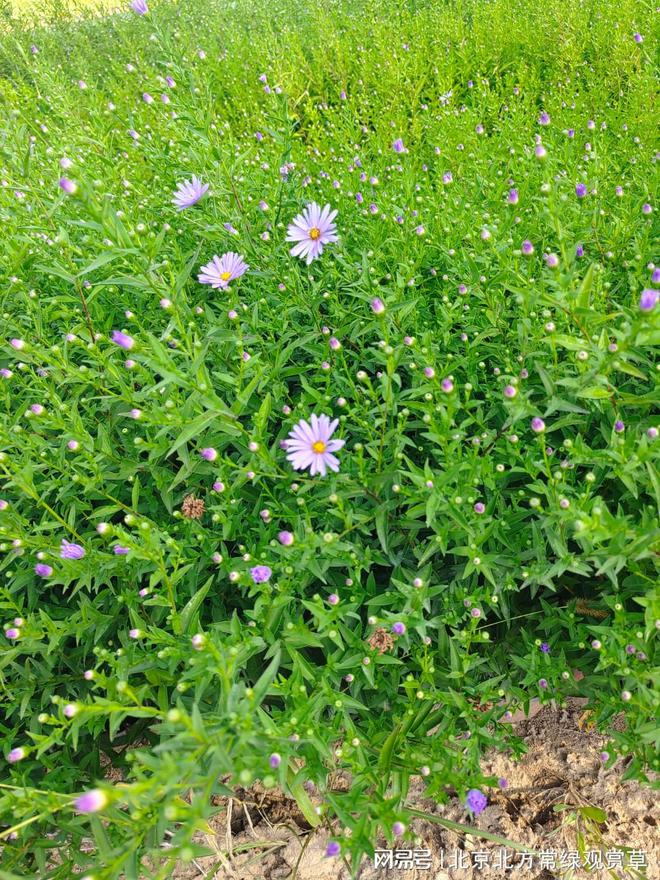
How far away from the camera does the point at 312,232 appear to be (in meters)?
2.80

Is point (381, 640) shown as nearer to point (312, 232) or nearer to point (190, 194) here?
point (312, 232)

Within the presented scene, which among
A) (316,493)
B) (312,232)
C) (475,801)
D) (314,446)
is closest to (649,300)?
(314,446)

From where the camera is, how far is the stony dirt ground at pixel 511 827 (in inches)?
Result: 99.5

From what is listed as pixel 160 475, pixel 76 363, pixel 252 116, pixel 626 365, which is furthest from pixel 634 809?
pixel 252 116

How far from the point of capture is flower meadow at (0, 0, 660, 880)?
207cm

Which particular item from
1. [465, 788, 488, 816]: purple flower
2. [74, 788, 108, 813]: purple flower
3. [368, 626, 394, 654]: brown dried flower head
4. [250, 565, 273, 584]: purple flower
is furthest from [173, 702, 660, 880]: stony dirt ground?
[74, 788, 108, 813]: purple flower

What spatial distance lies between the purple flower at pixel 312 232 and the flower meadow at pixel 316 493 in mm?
16

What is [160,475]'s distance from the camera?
2.62 metres

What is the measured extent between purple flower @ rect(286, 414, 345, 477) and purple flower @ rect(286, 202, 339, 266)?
2.99 ft

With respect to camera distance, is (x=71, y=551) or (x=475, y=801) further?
(x=71, y=551)

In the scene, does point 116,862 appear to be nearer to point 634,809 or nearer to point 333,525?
point 333,525

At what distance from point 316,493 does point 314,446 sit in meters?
0.38

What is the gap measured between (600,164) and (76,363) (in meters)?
2.95

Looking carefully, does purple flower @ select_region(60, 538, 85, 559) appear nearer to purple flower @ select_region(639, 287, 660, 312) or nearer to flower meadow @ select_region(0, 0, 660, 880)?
flower meadow @ select_region(0, 0, 660, 880)
